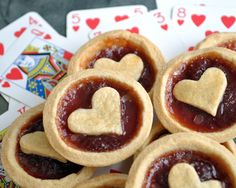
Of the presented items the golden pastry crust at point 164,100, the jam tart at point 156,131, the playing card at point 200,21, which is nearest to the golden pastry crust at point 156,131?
the jam tart at point 156,131

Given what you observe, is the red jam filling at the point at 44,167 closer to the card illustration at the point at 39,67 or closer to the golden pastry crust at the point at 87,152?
the golden pastry crust at the point at 87,152

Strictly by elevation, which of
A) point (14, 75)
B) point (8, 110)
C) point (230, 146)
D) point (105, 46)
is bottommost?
point (230, 146)

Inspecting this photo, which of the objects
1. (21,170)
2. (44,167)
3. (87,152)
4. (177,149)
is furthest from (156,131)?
(21,170)

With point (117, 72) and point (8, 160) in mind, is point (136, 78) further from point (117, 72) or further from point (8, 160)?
point (8, 160)

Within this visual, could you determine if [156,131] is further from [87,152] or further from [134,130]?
[87,152]

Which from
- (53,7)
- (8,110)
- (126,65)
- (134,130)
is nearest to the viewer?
(134,130)

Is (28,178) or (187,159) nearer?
(187,159)

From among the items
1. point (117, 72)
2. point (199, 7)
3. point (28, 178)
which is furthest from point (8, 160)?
point (199, 7)
